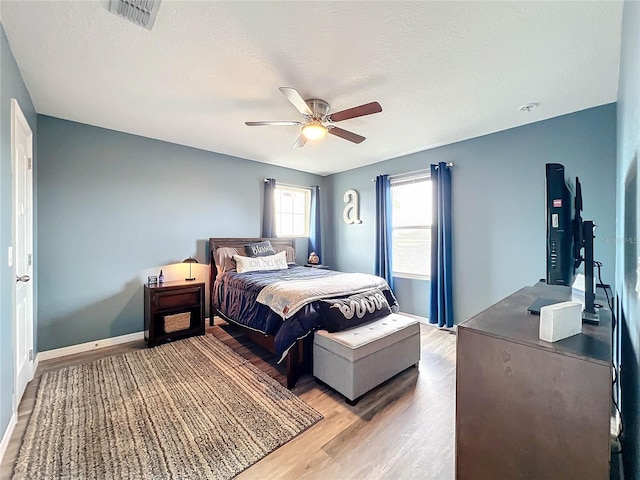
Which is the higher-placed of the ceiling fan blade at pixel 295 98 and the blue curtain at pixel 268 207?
the ceiling fan blade at pixel 295 98

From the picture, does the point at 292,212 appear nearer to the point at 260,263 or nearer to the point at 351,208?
the point at 351,208

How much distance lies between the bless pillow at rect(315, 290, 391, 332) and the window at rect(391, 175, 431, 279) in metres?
1.76

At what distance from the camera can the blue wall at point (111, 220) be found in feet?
9.63

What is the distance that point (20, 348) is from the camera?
2.16 metres

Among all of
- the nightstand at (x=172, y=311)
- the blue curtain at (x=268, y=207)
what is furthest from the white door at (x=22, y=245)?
the blue curtain at (x=268, y=207)

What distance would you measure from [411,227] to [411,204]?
367 millimetres

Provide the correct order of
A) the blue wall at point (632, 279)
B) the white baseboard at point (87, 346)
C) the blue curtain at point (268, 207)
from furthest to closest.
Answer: the blue curtain at point (268, 207), the white baseboard at point (87, 346), the blue wall at point (632, 279)

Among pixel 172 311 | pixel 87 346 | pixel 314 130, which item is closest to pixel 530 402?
pixel 314 130

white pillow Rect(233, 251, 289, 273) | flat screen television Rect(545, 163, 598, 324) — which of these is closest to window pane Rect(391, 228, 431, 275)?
white pillow Rect(233, 251, 289, 273)

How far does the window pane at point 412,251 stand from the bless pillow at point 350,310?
5.75ft

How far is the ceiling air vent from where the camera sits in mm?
1477

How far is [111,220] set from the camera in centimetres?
330

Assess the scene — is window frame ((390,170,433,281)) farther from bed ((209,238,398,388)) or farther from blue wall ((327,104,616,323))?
bed ((209,238,398,388))

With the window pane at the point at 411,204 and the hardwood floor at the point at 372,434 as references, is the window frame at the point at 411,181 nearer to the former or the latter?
the window pane at the point at 411,204
